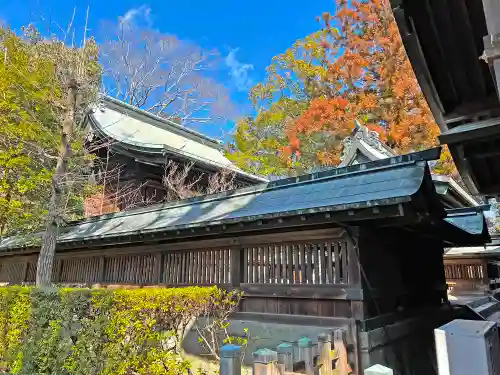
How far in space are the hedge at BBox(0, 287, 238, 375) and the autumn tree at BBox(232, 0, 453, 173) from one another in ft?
52.9

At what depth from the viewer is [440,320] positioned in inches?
314

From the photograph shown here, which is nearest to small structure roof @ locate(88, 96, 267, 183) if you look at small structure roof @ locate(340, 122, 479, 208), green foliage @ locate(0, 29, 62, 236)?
green foliage @ locate(0, 29, 62, 236)

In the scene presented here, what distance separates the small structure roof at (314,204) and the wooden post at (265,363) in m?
2.30

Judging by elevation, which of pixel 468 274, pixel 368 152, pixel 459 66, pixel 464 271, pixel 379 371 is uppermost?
pixel 368 152

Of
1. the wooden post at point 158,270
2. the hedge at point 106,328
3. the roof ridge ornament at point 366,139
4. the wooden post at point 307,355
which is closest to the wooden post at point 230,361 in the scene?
the wooden post at point 307,355

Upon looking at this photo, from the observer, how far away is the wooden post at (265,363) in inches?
117

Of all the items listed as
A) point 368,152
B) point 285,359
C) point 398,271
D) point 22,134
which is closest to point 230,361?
point 285,359

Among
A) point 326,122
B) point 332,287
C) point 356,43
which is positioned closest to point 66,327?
point 332,287

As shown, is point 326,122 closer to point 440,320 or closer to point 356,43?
point 356,43

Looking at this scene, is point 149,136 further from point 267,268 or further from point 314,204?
point 314,204

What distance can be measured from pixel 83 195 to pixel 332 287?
26.0 ft

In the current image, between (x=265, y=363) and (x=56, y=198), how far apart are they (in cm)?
685

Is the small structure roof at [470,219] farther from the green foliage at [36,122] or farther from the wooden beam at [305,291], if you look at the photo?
the green foliage at [36,122]

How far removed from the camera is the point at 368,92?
20844 millimetres
